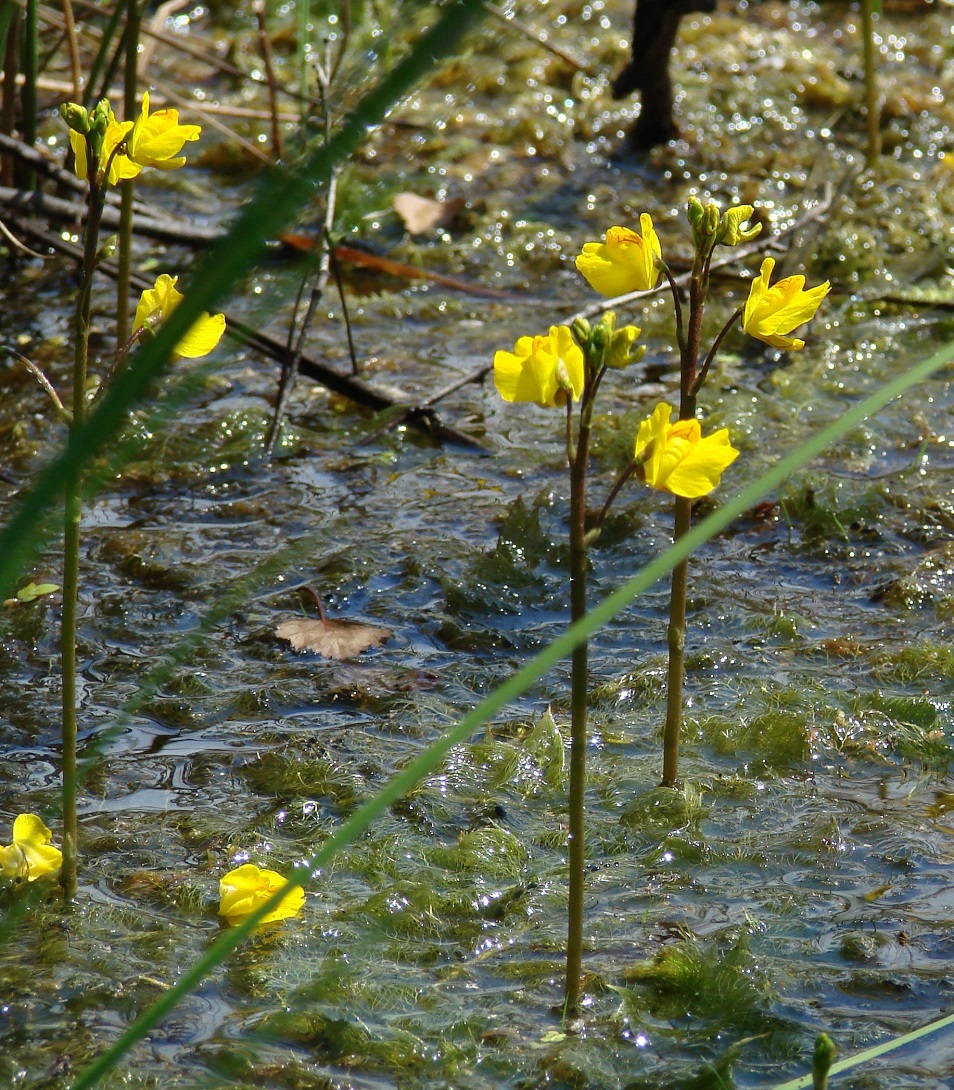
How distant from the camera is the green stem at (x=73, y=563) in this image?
1.41 meters

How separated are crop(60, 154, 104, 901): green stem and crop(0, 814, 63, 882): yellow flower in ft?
0.10

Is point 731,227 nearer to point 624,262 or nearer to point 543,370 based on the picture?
point 624,262

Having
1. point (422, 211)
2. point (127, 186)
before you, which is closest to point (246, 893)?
point (127, 186)

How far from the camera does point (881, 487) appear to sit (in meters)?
2.59

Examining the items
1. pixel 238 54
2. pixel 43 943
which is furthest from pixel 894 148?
pixel 43 943

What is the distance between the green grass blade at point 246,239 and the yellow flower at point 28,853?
79 centimetres

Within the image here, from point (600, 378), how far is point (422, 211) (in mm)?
2499

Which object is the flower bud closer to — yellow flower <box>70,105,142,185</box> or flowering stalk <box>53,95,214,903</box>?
flowering stalk <box>53,95,214,903</box>

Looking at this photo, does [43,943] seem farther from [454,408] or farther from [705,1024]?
[454,408]

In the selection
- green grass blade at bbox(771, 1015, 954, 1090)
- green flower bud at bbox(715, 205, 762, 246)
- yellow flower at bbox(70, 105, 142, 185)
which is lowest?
green grass blade at bbox(771, 1015, 954, 1090)

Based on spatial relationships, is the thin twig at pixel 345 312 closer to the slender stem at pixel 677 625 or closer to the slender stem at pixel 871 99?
the slender stem at pixel 677 625

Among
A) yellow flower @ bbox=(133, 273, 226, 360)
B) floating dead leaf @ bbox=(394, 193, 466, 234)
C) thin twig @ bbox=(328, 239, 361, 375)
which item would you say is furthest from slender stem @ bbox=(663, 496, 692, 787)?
floating dead leaf @ bbox=(394, 193, 466, 234)

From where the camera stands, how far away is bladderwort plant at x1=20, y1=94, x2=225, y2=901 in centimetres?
141

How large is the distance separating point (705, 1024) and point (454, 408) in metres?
1.85
